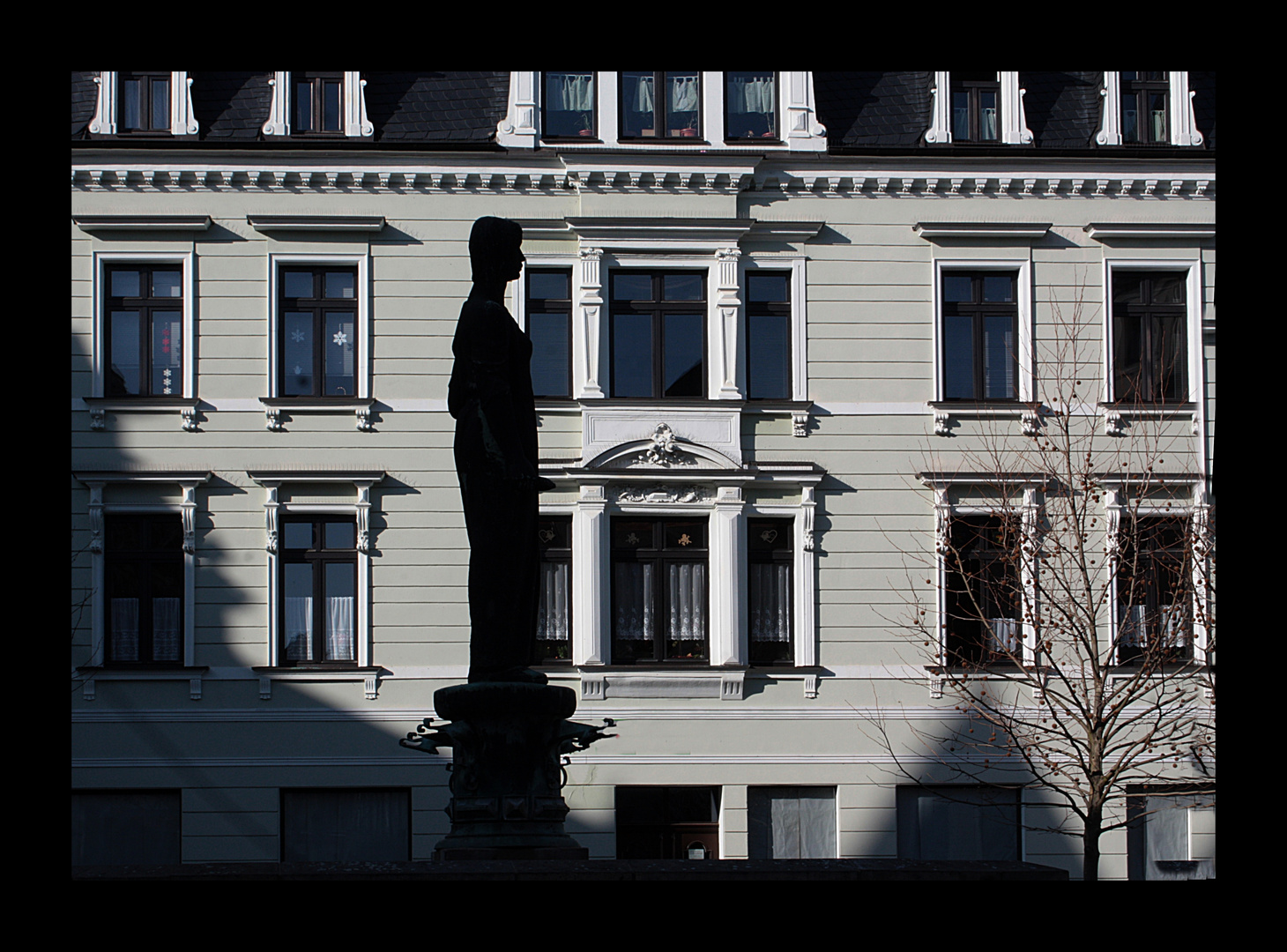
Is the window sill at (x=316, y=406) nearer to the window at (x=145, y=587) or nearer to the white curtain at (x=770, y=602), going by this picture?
the window at (x=145, y=587)

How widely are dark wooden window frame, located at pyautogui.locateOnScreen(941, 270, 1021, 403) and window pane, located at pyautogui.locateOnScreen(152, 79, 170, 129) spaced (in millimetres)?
11171

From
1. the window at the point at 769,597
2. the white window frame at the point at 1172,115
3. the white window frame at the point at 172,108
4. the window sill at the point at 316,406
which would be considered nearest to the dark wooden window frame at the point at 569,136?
the window sill at the point at 316,406

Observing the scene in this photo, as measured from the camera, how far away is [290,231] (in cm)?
2278

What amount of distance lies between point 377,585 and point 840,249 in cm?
792

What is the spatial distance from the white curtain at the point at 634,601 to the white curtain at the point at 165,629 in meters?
5.94

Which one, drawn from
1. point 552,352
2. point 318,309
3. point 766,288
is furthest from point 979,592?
point 318,309

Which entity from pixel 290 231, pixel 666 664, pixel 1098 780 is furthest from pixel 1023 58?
pixel 290 231

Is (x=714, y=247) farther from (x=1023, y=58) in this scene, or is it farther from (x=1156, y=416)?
(x=1023, y=58)

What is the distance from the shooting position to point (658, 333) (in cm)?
2286

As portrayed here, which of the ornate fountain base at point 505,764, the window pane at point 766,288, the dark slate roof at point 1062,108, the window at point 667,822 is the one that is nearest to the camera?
the ornate fountain base at point 505,764

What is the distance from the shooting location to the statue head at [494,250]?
9.56 meters

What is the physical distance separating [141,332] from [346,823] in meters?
7.27

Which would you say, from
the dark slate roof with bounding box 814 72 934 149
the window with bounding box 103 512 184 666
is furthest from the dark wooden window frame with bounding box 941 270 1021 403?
the window with bounding box 103 512 184 666

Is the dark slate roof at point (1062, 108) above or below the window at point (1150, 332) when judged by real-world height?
above
